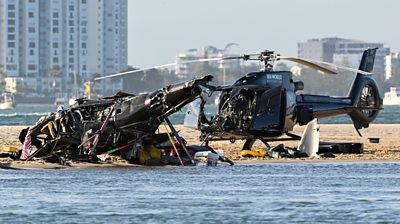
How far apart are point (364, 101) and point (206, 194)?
1535cm

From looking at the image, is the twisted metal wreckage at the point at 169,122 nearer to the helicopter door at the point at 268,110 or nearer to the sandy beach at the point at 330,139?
the helicopter door at the point at 268,110

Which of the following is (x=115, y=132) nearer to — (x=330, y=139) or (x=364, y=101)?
(x=364, y=101)

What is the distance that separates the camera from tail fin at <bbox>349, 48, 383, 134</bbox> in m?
43.2

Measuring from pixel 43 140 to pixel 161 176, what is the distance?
4939mm

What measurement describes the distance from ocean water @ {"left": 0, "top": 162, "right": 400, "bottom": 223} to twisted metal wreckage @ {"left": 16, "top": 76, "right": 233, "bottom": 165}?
0.66 metres

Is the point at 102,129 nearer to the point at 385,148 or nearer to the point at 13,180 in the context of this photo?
the point at 13,180

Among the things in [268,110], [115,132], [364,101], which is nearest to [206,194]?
[115,132]

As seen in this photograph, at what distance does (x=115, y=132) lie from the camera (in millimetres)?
35562

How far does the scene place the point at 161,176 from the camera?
3375 cm

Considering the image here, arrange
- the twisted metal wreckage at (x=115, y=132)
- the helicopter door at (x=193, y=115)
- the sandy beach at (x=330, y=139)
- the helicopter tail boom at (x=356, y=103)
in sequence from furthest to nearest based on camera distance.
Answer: the helicopter tail boom at (x=356, y=103) → the helicopter door at (x=193, y=115) → the sandy beach at (x=330, y=139) → the twisted metal wreckage at (x=115, y=132)

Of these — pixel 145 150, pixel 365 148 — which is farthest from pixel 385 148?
pixel 145 150

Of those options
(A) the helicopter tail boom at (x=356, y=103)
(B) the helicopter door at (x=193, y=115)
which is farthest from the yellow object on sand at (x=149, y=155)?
(A) the helicopter tail boom at (x=356, y=103)

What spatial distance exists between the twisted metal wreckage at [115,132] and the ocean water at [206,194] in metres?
0.66

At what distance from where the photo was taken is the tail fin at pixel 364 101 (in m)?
43.2
